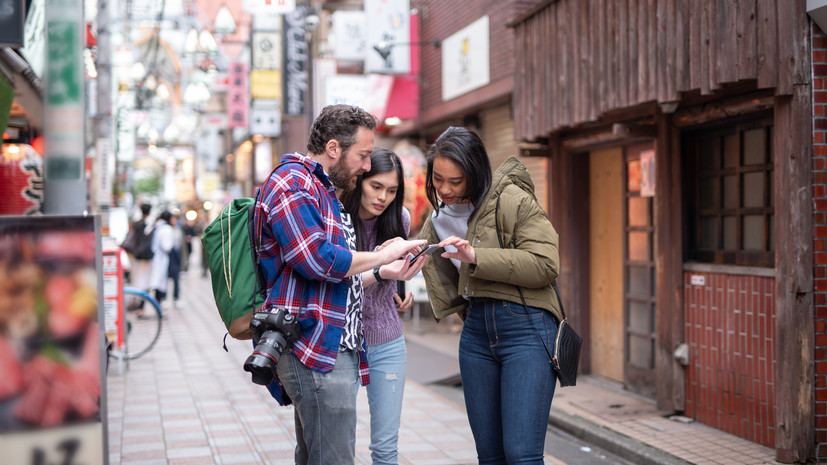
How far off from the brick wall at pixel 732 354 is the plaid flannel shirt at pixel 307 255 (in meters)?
4.28

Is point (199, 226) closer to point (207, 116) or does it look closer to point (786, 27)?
point (207, 116)

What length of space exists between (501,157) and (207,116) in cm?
2730

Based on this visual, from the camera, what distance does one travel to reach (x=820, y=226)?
569 centimetres

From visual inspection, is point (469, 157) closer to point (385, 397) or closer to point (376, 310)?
point (376, 310)

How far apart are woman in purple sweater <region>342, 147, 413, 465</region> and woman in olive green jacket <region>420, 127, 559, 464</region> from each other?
0.96ft

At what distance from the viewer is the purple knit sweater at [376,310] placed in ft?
13.8

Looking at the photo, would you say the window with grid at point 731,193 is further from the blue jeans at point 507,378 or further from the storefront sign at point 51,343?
the storefront sign at point 51,343

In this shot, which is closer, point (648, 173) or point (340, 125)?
point (340, 125)

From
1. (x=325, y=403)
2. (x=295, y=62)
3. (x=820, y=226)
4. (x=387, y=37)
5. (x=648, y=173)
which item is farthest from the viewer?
(x=295, y=62)

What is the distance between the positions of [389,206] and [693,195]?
14.2 feet

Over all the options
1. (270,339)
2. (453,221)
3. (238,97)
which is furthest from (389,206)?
(238,97)

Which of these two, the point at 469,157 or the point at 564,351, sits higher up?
the point at 469,157

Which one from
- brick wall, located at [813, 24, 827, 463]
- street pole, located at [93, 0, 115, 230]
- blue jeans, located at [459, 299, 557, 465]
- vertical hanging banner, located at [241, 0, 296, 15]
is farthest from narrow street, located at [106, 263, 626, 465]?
vertical hanging banner, located at [241, 0, 296, 15]

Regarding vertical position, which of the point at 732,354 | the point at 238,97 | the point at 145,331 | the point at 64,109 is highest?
the point at 238,97
